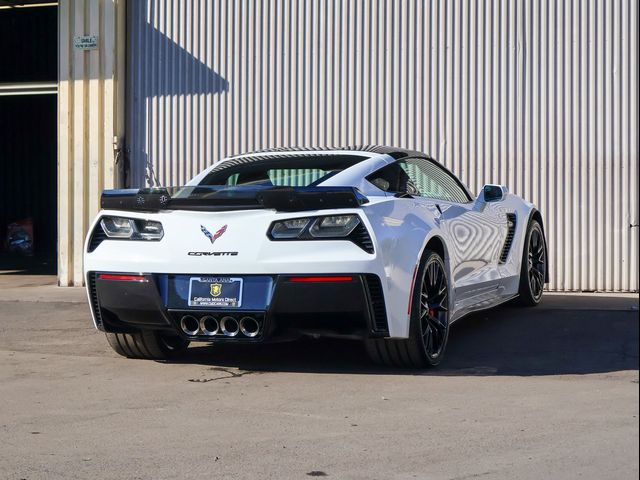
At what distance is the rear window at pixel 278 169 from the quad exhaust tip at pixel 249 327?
119 cm

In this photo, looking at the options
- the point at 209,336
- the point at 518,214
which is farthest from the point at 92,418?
the point at 518,214

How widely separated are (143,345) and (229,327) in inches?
39.7

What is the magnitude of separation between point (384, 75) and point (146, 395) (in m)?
6.44

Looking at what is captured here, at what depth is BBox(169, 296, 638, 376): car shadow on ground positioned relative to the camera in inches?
260

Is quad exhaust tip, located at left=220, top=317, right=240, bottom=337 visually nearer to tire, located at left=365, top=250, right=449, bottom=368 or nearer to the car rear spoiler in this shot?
the car rear spoiler

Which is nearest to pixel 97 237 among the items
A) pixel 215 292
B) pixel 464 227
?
pixel 215 292

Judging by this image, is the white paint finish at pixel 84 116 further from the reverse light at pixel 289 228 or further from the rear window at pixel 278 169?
the reverse light at pixel 289 228

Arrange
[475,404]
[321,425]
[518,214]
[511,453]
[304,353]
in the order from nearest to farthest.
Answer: [511,453]
[321,425]
[475,404]
[304,353]
[518,214]

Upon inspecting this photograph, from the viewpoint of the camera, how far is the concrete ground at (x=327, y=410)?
173 inches

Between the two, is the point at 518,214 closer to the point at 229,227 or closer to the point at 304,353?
the point at 304,353

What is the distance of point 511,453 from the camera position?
14.8ft

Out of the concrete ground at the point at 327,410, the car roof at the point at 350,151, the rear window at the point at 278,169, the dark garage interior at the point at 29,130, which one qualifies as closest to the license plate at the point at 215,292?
the concrete ground at the point at 327,410

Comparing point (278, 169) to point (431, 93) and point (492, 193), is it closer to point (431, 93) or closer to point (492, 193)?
point (492, 193)

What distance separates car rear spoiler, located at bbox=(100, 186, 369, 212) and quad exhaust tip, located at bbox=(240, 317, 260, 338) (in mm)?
617
